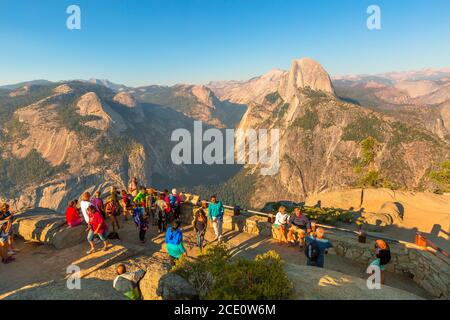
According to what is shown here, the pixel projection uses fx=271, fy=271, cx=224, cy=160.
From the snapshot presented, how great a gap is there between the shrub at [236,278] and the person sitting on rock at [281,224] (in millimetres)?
5164

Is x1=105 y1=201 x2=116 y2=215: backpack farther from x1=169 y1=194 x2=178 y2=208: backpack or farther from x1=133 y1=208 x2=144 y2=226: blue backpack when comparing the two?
x1=169 y1=194 x2=178 y2=208: backpack

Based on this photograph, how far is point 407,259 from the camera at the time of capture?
36.7 ft

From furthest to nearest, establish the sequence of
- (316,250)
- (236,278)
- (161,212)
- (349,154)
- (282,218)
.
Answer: (349,154) → (161,212) → (282,218) → (316,250) → (236,278)

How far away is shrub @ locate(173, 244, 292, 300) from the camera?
6.55m

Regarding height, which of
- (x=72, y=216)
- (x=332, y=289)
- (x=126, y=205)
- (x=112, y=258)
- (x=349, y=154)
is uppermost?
(x=72, y=216)

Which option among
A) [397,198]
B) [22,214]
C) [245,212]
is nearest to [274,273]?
[245,212]

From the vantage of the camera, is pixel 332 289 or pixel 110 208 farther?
pixel 110 208

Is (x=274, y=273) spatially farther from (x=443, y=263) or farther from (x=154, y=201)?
(x=154, y=201)

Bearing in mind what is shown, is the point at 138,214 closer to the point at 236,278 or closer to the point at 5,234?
the point at 5,234

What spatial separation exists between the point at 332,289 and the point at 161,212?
31.3 feet

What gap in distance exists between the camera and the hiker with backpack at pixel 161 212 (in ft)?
47.4

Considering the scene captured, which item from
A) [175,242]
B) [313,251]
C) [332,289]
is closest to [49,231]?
[175,242]
